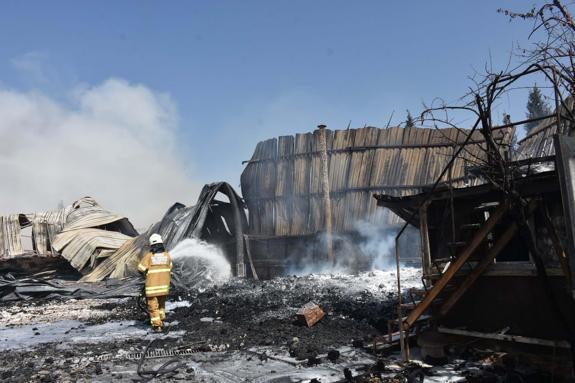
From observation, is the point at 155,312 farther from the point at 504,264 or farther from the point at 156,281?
the point at 504,264

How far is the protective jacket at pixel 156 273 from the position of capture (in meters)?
8.76

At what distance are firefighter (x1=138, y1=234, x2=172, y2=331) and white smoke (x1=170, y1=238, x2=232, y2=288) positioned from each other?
4.46 metres

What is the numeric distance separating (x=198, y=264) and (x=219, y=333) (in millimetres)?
6722

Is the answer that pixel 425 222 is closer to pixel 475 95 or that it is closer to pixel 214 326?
pixel 475 95

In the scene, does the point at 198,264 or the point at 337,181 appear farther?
the point at 337,181

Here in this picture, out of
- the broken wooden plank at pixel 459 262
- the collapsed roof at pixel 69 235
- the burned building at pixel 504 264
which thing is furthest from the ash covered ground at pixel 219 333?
the collapsed roof at pixel 69 235

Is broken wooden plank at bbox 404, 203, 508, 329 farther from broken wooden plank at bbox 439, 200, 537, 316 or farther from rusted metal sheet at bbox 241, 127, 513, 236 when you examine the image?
rusted metal sheet at bbox 241, 127, 513, 236

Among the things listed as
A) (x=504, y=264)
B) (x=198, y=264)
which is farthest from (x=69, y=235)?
(x=504, y=264)

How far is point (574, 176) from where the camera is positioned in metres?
4.42

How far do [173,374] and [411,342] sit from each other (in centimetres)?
365

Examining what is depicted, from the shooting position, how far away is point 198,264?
1456cm

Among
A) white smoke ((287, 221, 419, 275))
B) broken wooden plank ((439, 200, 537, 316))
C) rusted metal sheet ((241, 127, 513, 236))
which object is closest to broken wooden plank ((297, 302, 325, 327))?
broken wooden plank ((439, 200, 537, 316))

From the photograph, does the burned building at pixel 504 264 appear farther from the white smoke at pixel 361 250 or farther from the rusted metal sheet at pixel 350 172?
the rusted metal sheet at pixel 350 172

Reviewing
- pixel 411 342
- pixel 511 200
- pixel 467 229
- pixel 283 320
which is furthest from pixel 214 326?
pixel 511 200
